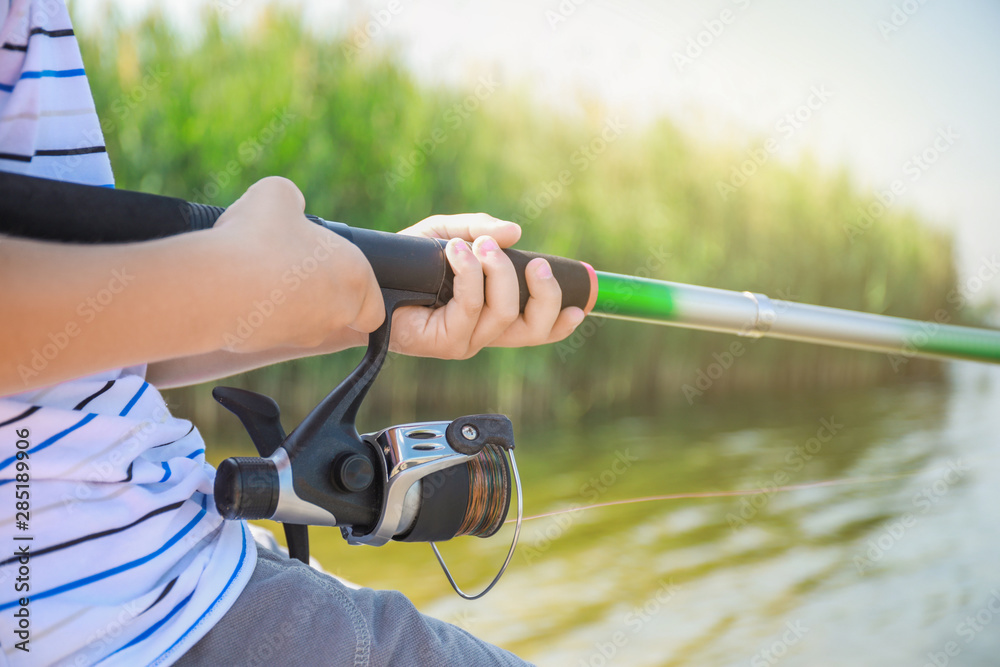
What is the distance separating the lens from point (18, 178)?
49 centimetres

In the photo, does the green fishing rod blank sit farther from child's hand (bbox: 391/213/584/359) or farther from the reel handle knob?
the reel handle knob

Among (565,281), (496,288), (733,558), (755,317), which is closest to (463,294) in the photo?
(496,288)

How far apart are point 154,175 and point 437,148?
102 centimetres

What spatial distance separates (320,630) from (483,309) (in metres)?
0.30

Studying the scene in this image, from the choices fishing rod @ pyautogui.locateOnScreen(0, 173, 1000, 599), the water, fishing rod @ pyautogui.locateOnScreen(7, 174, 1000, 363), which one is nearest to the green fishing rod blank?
fishing rod @ pyautogui.locateOnScreen(7, 174, 1000, 363)

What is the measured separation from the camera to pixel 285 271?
0.53 meters

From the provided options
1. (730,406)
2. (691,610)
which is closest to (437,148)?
(730,406)

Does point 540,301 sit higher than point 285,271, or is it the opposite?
point 285,271

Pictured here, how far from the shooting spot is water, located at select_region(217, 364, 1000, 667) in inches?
64.9

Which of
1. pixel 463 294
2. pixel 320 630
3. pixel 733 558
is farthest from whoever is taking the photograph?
pixel 733 558

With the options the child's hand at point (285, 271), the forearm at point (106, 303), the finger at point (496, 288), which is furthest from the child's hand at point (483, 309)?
the forearm at point (106, 303)

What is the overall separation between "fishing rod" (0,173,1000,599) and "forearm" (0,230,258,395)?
0.04 m

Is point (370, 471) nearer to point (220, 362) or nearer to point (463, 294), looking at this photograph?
point (463, 294)

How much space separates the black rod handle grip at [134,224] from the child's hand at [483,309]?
0.7 inches
